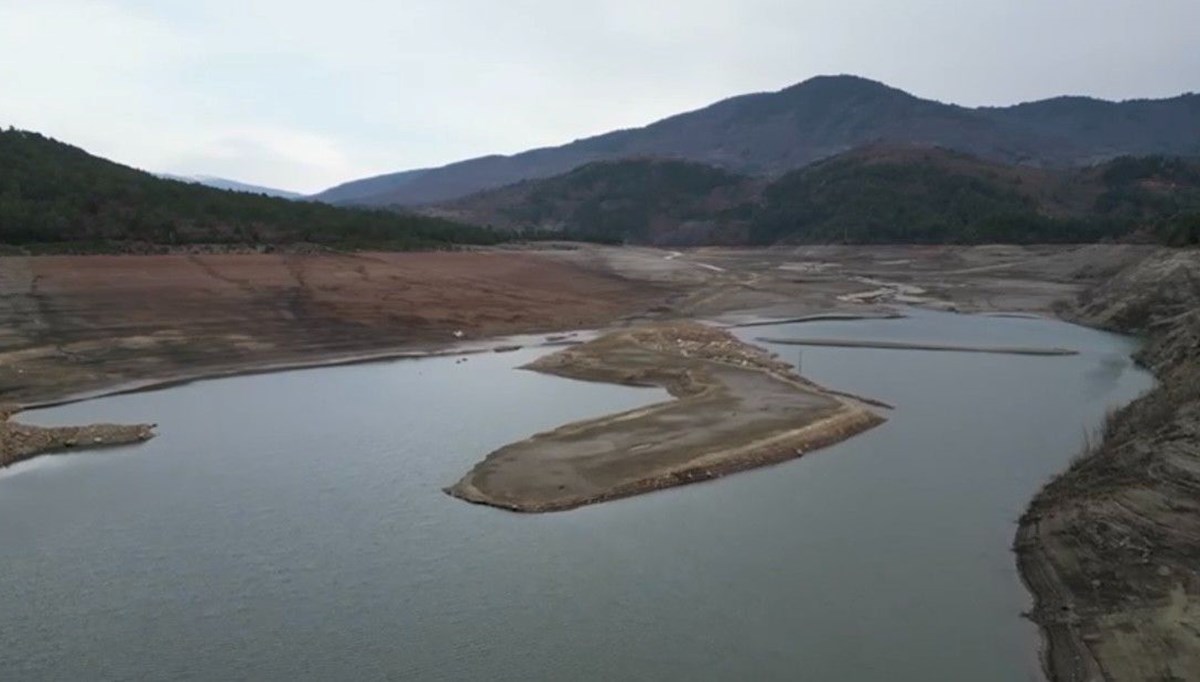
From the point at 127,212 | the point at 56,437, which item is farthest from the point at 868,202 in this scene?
the point at 56,437

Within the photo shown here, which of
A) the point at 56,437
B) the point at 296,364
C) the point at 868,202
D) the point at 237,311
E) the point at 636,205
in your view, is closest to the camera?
the point at 56,437

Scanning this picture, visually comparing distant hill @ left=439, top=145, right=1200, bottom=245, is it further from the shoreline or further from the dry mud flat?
the dry mud flat

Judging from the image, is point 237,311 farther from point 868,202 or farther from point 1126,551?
point 868,202

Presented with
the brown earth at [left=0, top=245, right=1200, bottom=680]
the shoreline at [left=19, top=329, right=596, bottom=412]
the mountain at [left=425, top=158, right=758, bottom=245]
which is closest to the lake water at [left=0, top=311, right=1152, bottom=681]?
the brown earth at [left=0, top=245, right=1200, bottom=680]

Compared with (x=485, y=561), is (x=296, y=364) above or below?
below

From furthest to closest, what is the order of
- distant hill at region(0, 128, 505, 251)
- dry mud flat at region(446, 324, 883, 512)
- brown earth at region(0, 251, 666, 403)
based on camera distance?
distant hill at region(0, 128, 505, 251) → brown earth at region(0, 251, 666, 403) → dry mud flat at region(446, 324, 883, 512)

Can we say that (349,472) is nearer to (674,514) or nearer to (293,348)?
(674,514)

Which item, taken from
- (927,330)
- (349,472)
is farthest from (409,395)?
(927,330)
